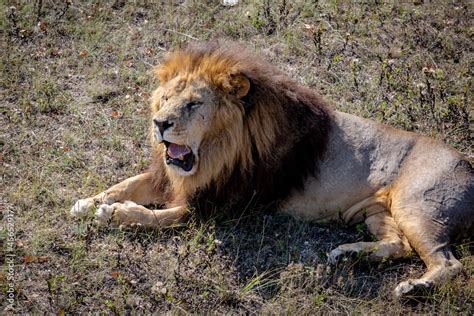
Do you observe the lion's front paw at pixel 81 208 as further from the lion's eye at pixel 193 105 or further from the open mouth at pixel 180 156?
the lion's eye at pixel 193 105

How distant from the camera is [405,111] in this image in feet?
20.8

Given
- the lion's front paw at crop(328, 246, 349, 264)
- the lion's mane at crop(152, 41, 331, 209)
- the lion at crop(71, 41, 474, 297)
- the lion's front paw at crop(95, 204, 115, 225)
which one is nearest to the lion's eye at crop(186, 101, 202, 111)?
the lion at crop(71, 41, 474, 297)

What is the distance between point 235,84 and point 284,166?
0.73 metres

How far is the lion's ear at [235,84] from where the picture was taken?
452cm

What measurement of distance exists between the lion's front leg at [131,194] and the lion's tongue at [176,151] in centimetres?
55

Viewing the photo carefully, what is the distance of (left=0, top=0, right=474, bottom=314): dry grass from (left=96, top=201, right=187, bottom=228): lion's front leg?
77mm

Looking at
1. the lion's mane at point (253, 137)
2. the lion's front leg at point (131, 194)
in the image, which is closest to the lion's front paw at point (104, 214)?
the lion's front leg at point (131, 194)

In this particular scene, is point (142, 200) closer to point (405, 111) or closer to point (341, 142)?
point (341, 142)

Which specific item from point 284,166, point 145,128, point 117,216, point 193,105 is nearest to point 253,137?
point 284,166

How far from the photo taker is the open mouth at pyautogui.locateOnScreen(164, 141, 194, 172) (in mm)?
4629

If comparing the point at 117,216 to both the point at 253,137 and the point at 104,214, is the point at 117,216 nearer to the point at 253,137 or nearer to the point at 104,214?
the point at 104,214

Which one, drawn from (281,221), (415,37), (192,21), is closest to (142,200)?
(281,221)

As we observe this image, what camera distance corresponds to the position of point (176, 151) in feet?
15.2

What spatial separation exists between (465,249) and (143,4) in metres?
5.00
